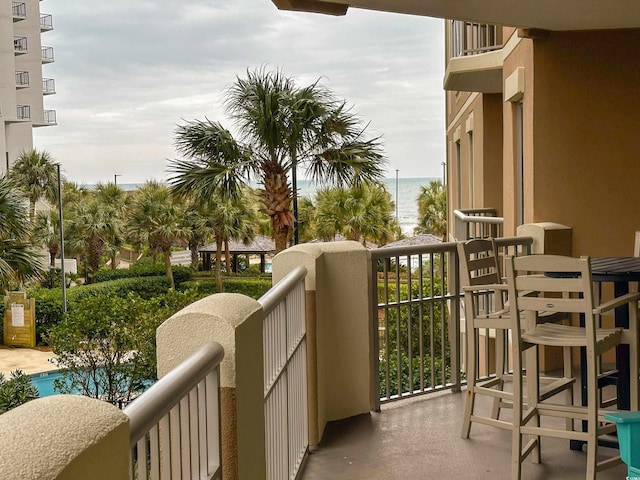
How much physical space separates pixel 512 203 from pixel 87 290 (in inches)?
1752

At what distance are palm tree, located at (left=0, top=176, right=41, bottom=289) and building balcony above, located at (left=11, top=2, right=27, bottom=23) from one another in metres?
62.8

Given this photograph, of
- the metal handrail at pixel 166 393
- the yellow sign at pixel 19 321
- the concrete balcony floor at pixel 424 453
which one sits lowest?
the yellow sign at pixel 19 321

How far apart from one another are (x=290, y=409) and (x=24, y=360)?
4293 centimetres

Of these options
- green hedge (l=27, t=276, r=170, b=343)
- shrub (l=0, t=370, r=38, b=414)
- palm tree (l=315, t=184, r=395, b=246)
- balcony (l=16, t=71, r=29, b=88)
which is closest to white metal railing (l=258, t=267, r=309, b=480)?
shrub (l=0, t=370, r=38, b=414)

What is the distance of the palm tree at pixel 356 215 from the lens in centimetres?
5019

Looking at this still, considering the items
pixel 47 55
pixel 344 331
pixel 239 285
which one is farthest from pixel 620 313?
pixel 47 55

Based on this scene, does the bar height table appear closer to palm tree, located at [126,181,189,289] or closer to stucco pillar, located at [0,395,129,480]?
stucco pillar, located at [0,395,129,480]

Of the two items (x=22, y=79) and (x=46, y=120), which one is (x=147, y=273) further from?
(x=46, y=120)

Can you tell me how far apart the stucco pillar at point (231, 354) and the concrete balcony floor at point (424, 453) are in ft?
6.88

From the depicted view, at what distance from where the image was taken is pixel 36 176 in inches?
2549

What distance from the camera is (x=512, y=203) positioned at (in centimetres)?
1077

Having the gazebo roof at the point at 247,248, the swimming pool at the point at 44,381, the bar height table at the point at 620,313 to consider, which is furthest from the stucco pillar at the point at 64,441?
the gazebo roof at the point at 247,248

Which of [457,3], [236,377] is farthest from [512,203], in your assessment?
[236,377]

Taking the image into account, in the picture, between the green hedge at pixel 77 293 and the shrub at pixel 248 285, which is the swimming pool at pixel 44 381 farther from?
the shrub at pixel 248 285
